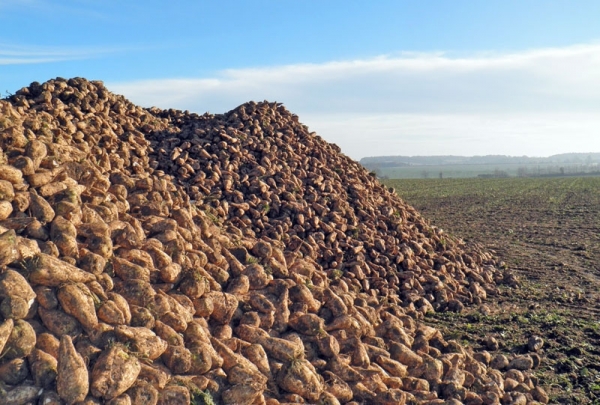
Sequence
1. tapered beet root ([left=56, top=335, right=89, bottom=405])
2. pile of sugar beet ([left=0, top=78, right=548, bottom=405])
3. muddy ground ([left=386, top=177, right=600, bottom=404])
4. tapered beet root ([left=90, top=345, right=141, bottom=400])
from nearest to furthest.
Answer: tapered beet root ([left=56, top=335, right=89, bottom=405]) → tapered beet root ([left=90, top=345, right=141, bottom=400]) → pile of sugar beet ([left=0, top=78, right=548, bottom=405]) → muddy ground ([left=386, top=177, right=600, bottom=404])

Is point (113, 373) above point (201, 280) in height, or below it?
below

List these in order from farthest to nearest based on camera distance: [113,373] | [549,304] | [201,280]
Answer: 1. [549,304]
2. [201,280]
3. [113,373]

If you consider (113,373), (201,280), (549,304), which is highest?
(201,280)

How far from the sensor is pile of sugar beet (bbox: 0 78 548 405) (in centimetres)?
475

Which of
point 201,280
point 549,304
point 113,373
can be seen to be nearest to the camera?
point 113,373

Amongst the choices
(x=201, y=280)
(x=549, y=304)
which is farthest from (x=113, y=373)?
(x=549, y=304)

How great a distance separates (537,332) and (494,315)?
0.92 m

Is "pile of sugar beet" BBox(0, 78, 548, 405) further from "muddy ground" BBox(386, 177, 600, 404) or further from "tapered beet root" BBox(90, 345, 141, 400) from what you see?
"muddy ground" BBox(386, 177, 600, 404)

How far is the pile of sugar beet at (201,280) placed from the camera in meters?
4.75

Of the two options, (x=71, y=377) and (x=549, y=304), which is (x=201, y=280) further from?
(x=549, y=304)

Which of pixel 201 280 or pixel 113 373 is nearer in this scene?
pixel 113 373

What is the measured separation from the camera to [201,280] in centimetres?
603

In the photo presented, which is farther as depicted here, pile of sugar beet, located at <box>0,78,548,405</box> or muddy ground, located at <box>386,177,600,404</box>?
muddy ground, located at <box>386,177,600,404</box>

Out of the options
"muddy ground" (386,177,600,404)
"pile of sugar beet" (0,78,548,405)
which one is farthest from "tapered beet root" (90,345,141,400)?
"muddy ground" (386,177,600,404)
